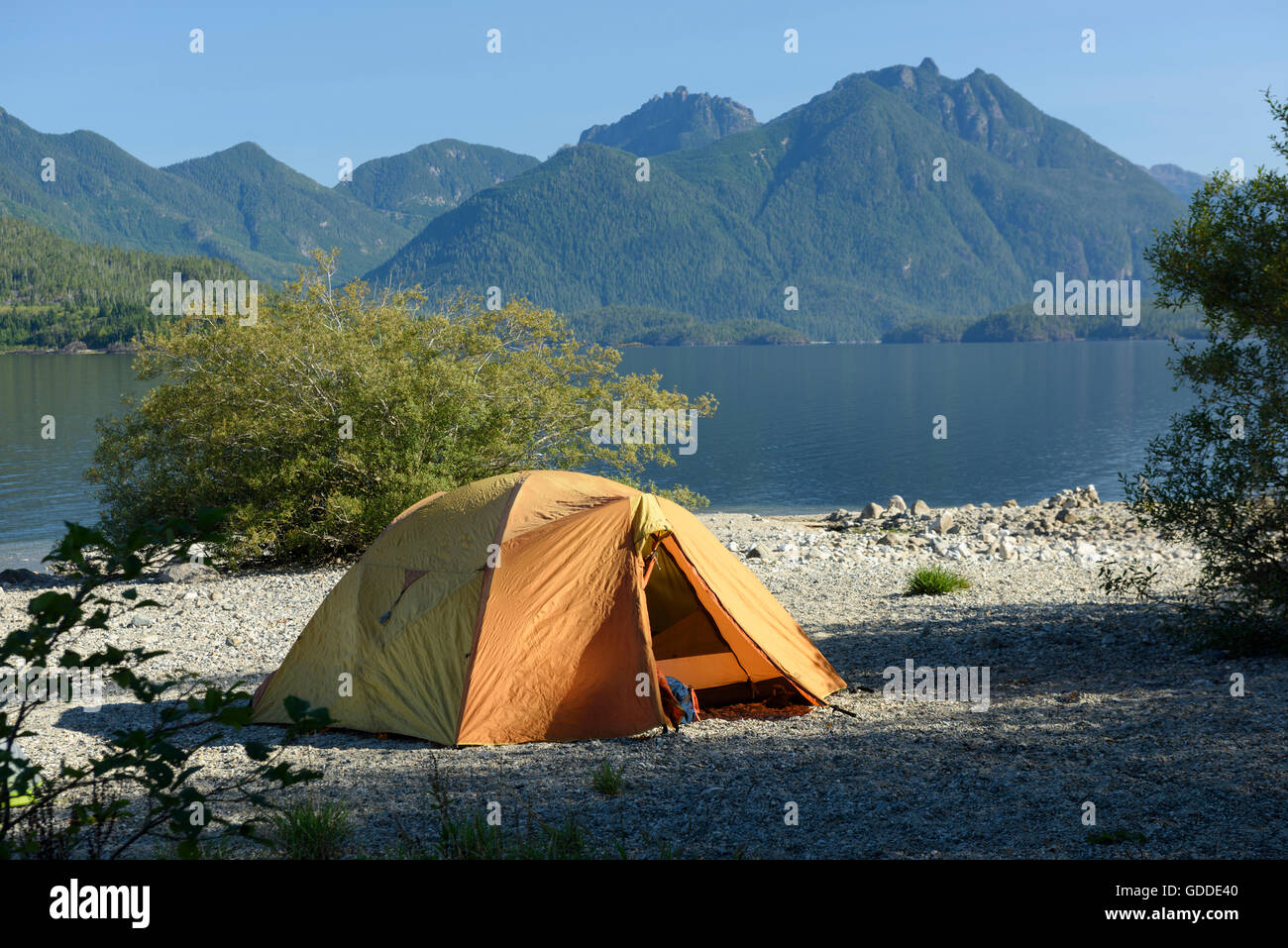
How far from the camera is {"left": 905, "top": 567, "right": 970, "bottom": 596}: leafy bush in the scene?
1424 cm

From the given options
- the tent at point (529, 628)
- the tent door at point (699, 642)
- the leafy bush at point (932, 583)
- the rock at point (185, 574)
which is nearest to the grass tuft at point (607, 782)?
the tent at point (529, 628)

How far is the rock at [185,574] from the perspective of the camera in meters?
16.9

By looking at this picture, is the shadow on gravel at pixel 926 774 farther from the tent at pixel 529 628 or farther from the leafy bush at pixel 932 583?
the leafy bush at pixel 932 583

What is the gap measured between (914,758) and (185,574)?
1417cm

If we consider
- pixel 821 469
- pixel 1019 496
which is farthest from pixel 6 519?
pixel 1019 496

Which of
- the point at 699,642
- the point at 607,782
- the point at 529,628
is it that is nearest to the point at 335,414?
the point at 699,642

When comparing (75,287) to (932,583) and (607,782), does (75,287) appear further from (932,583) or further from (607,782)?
(607,782)

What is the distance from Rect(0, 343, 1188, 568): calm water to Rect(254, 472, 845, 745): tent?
62.1 ft

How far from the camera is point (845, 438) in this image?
61.0 meters

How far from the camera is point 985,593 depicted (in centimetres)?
1416

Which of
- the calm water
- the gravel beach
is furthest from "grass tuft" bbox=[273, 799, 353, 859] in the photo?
the calm water
